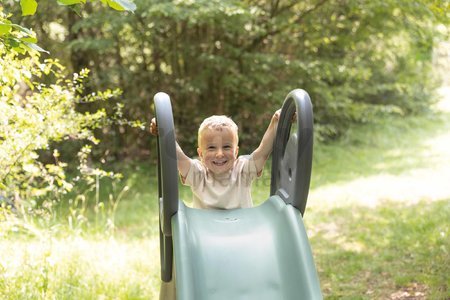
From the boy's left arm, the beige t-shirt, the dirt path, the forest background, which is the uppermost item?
the forest background

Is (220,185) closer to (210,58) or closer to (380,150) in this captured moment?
(210,58)

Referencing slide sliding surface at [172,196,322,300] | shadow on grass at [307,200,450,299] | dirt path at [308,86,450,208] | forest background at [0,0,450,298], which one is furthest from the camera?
forest background at [0,0,450,298]

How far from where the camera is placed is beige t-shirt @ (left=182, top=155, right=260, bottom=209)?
3.04 metres

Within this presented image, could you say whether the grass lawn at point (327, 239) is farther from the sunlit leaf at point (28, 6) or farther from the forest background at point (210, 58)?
the sunlit leaf at point (28, 6)

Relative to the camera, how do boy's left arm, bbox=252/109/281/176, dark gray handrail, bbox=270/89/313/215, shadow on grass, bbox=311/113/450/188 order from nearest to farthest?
dark gray handrail, bbox=270/89/313/215 → boy's left arm, bbox=252/109/281/176 → shadow on grass, bbox=311/113/450/188

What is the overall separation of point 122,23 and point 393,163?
475 centimetres

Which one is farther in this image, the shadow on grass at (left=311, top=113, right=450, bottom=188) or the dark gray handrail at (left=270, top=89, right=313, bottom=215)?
the shadow on grass at (left=311, top=113, right=450, bottom=188)

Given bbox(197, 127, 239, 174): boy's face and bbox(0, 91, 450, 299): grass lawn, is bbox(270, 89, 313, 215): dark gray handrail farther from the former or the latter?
bbox(0, 91, 450, 299): grass lawn

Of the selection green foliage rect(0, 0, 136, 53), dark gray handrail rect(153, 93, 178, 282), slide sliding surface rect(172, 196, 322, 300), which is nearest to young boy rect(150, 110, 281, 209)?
slide sliding surface rect(172, 196, 322, 300)

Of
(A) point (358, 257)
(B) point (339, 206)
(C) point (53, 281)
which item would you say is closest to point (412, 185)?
(B) point (339, 206)

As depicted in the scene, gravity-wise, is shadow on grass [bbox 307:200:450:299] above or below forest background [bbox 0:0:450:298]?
below

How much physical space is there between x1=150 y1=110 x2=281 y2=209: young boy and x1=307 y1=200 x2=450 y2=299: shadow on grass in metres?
1.37

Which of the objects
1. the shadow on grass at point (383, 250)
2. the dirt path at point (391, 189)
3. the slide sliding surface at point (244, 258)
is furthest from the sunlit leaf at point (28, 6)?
the dirt path at point (391, 189)

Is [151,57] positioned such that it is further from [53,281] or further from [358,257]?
[53,281]
